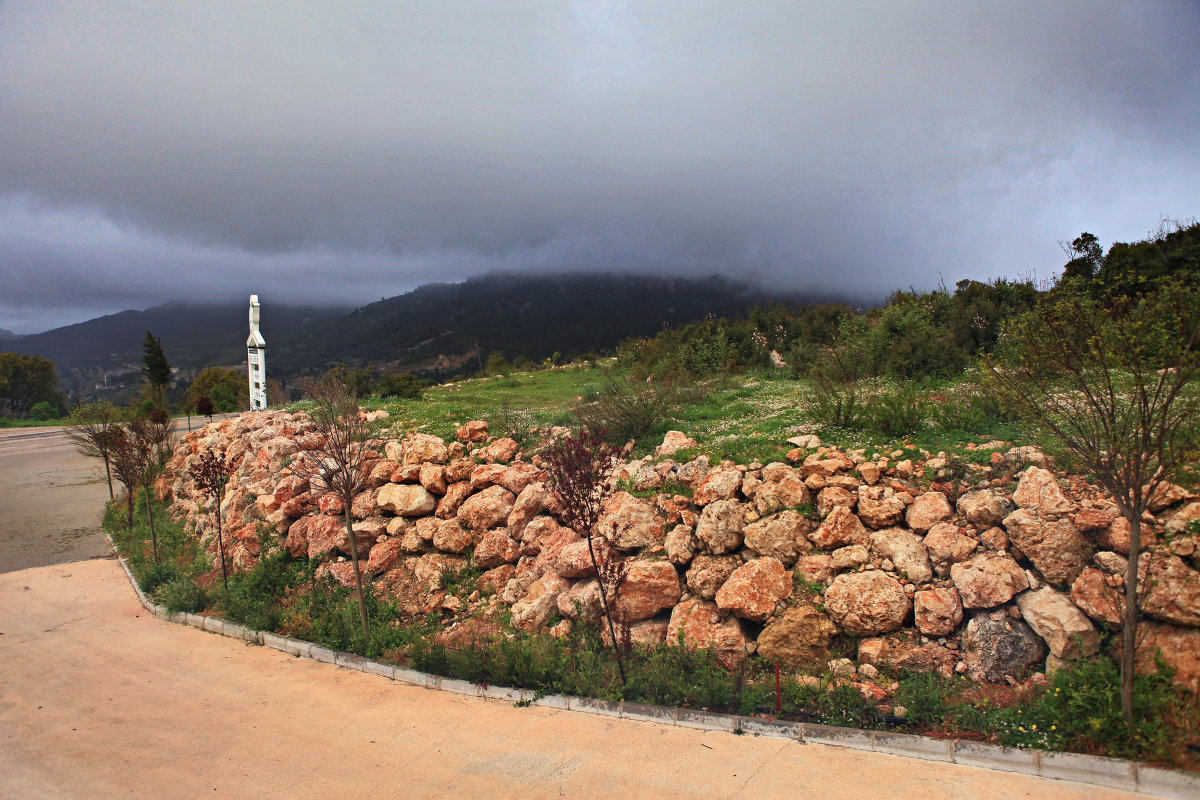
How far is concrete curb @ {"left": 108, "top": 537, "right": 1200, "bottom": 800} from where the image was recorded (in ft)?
14.1

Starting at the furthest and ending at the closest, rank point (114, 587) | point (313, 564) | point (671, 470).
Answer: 1. point (114, 587)
2. point (313, 564)
3. point (671, 470)

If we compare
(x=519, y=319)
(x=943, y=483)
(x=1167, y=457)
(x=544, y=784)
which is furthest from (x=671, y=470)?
(x=519, y=319)

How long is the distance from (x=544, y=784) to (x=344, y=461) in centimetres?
488

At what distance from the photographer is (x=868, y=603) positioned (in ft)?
19.7

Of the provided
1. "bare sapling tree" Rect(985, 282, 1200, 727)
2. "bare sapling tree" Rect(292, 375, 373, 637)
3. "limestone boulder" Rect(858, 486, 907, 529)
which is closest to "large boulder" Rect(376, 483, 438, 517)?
"bare sapling tree" Rect(292, 375, 373, 637)

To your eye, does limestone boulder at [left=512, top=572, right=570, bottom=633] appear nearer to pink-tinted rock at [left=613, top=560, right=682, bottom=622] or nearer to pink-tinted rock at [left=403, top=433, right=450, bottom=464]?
pink-tinted rock at [left=613, top=560, right=682, bottom=622]

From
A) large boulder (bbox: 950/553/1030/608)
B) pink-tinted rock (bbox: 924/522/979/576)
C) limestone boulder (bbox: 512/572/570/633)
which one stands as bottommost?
limestone boulder (bbox: 512/572/570/633)

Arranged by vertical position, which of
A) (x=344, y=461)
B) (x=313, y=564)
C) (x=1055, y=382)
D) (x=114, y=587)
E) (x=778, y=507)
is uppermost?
(x=1055, y=382)

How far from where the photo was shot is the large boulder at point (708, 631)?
251 inches

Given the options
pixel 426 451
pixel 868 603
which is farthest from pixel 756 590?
pixel 426 451

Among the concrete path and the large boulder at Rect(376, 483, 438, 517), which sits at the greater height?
the large boulder at Rect(376, 483, 438, 517)

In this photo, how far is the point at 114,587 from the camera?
12812mm

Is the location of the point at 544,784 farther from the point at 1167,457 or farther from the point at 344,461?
the point at 1167,457

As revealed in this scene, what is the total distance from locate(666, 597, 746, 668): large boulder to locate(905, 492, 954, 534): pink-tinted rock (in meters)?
2.18
